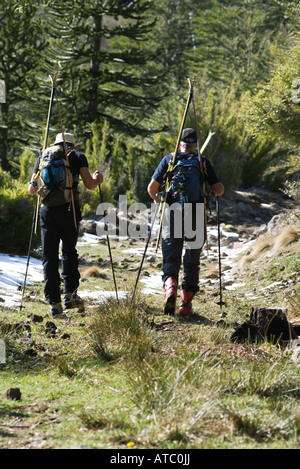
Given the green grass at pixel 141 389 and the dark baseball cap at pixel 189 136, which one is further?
the dark baseball cap at pixel 189 136

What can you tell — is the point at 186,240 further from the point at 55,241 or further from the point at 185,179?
the point at 55,241

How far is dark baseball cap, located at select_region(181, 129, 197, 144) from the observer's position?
610 cm

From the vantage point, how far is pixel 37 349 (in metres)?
4.48

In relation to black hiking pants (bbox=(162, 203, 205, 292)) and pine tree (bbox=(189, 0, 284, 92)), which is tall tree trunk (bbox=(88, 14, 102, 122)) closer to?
pine tree (bbox=(189, 0, 284, 92))

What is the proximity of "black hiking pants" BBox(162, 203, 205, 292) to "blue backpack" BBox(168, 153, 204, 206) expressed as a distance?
0.09m

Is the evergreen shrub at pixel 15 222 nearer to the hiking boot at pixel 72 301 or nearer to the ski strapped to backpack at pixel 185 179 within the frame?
the hiking boot at pixel 72 301

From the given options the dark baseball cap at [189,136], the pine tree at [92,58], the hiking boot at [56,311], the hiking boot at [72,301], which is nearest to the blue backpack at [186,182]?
the dark baseball cap at [189,136]

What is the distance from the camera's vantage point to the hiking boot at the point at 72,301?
5934 mm

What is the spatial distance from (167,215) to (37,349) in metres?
2.19

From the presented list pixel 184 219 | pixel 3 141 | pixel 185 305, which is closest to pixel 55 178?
pixel 184 219

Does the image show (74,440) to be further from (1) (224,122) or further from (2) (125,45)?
(2) (125,45)

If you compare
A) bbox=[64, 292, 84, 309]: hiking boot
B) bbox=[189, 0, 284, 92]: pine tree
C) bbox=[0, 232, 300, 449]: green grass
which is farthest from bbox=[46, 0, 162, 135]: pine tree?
bbox=[0, 232, 300, 449]: green grass

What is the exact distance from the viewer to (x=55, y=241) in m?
5.95

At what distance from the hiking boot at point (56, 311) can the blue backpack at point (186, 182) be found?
1534 millimetres
